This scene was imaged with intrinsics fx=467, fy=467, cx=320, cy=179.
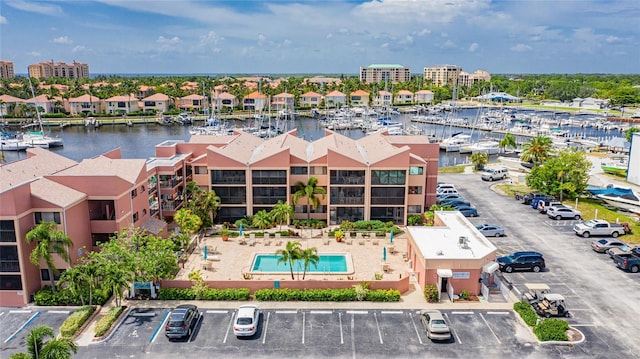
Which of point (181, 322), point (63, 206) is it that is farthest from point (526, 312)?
point (63, 206)

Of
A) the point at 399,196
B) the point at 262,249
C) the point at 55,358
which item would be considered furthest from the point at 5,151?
the point at 55,358

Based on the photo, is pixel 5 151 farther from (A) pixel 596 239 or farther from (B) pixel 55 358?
(A) pixel 596 239

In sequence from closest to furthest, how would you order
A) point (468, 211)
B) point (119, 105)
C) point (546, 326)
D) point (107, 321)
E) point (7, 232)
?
point (546, 326) < point (107, 321) < point (7, 232) < point (468, 211) < point (119, 105)

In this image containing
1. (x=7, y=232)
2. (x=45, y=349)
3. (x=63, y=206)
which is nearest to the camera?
(x=45, y=349)

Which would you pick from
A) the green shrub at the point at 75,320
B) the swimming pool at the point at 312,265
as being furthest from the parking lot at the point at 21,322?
the swimming pool at the point at 312,265

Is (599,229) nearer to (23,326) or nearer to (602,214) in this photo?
(602,214)

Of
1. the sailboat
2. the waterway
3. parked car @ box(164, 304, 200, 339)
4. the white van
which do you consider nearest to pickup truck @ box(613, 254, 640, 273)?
the white van

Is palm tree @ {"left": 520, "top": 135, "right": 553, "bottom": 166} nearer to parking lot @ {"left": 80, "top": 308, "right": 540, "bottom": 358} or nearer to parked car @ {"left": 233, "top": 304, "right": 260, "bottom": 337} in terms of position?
parking lot @ {"left": 80, "top": 308, "right": 540, "bottom": 358}
